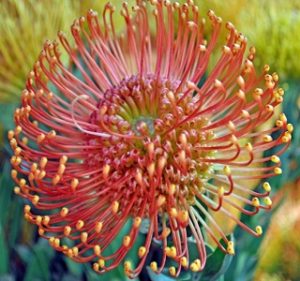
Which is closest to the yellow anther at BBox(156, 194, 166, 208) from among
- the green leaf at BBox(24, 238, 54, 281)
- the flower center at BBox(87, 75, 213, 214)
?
the flower center at BBox(87, 75, 213, 214)

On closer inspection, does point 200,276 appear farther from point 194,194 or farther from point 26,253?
point 26,253

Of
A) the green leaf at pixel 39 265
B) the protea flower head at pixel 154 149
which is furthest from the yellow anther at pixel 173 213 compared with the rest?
the green leaf at pixel 39 265

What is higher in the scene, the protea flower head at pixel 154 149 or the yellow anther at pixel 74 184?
the protea flower head at pixel 154 149

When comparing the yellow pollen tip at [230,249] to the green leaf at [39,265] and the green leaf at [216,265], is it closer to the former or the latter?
the green leaf at [216,265]

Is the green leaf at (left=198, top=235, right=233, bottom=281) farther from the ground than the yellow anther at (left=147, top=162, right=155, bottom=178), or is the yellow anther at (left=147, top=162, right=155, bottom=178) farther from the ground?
the yellow anther at (left=147, top=162, right=155, bottom=178)

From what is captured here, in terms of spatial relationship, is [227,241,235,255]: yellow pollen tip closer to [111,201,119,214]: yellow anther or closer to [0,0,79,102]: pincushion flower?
[111,201,119,214]: yellow anther

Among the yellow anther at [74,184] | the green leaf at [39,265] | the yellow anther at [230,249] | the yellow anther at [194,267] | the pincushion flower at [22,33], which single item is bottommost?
the green leaf at [39,265]

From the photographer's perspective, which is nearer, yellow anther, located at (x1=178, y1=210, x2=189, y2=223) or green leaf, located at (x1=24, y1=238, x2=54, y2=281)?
yellow anther, located at (x1=178, y1=210, x2=189, y2=223)

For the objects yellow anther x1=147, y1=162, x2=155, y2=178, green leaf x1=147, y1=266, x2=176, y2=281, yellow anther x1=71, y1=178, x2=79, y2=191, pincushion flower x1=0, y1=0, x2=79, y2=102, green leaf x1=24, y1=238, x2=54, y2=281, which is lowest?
green leaf x1=24, y1=238, x2=54, y2=281

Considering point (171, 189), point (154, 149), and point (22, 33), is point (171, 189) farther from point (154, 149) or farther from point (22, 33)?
point (22, 33)

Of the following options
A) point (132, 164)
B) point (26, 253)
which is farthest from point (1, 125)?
point (132, 164)

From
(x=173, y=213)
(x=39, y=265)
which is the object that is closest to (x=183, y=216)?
(x=173, y=213)
